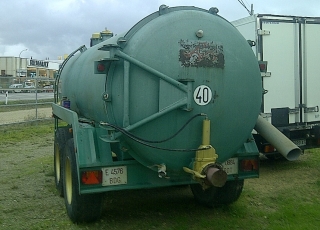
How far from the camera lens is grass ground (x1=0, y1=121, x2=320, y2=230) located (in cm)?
557

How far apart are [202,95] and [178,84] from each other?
0.29 meters

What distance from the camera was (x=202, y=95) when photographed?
4629 mm

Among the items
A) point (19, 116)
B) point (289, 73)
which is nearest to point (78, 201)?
point (289, 73)

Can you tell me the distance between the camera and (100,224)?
18.0 ft

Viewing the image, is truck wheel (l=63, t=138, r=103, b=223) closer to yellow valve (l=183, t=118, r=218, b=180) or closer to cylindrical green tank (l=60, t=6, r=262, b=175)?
cylindrical green tank (l=60, t=6, r=262, b=175)

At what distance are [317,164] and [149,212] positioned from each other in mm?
4595

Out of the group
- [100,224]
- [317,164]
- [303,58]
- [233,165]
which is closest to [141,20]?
[233,165]

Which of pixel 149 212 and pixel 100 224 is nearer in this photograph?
pixel 100 224

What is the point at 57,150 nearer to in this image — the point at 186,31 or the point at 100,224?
the point at 100,224

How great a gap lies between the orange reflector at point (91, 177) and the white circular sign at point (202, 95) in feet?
4.38

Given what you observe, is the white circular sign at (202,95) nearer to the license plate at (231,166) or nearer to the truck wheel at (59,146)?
the license plate at (231,166)

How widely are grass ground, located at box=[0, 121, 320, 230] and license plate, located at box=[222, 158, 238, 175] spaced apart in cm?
68

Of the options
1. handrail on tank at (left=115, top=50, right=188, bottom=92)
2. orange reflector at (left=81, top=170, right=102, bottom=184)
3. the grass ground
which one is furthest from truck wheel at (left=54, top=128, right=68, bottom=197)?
handrail on tank at (left=115, top=50, right=188, bottom=92)

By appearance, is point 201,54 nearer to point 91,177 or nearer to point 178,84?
point 178,84
